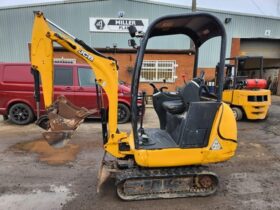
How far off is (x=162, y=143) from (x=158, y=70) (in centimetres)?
1191

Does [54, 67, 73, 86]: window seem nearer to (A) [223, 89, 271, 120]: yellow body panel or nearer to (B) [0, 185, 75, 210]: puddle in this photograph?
(B) [0, 185, 75, 210]: puddle

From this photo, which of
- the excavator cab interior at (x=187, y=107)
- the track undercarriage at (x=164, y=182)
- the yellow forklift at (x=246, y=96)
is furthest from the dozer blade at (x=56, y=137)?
the yellow forklift at (x=246, y=96)

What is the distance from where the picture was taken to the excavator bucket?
132 inches

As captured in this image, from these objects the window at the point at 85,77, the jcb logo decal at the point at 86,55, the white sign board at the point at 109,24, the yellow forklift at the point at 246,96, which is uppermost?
the white sign board at the point at 109,24

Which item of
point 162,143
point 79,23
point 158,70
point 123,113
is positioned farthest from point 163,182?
point 79,23

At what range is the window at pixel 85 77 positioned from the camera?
763 centimetres

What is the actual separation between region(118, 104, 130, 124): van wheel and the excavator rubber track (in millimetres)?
4461

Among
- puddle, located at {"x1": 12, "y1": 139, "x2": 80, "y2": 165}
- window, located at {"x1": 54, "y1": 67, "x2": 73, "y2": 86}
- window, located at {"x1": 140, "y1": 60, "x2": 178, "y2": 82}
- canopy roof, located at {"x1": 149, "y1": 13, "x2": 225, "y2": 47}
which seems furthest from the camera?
window, located at {"x1": 140, "y1": 60, "x2": 178, "y2": 82}

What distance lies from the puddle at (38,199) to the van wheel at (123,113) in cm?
432

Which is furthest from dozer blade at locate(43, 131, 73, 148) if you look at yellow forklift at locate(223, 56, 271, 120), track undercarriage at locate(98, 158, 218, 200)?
yellow forklift at locate(223, 56, 271, 120)

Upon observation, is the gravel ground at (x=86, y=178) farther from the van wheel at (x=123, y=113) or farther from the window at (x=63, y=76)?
the window at (x=63, y=76)

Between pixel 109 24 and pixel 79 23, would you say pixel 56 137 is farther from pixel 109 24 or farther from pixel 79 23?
pixel 79 23

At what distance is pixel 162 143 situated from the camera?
11.5ft

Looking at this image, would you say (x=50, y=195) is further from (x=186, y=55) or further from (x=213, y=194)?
(x=186, y=55)
